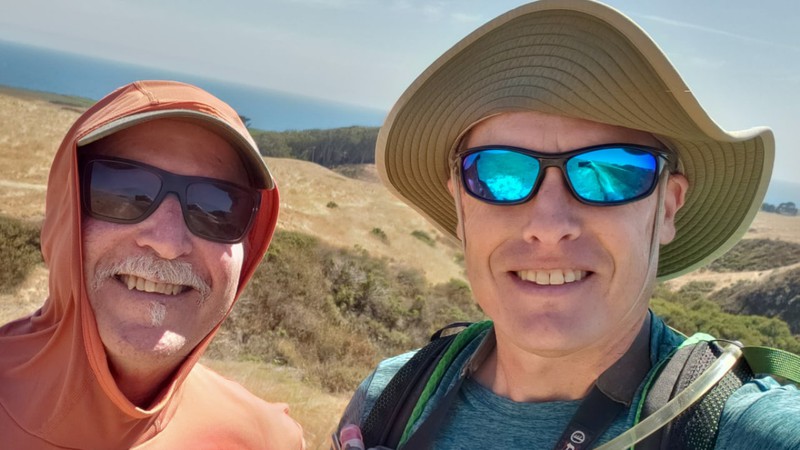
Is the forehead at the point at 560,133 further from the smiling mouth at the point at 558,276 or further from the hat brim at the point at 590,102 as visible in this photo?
the smiling mouth at the point at 558,276

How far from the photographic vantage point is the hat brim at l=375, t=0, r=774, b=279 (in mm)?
1626

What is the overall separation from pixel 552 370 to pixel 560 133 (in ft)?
2.26

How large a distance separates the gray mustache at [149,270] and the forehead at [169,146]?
1.20 feet

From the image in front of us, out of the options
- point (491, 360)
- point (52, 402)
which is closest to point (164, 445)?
point (52, 402)

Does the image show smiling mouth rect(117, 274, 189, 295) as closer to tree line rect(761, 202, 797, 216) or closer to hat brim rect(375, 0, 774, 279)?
hat brim rect(375, 0, 774, 279)

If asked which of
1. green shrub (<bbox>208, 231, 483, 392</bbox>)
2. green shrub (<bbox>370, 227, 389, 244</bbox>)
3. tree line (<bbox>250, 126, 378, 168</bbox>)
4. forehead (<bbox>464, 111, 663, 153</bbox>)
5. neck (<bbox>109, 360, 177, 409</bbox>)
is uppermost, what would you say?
tree line (<bbox>250, 126, 378, 168</bbox>)

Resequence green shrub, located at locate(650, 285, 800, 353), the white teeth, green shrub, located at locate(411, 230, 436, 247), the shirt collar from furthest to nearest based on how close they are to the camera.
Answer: green shrub, located at locate(411, 230, 436, 247) < green shrub, located at locate(650, 285, 800, 353) < the white teeth < the shirt collar

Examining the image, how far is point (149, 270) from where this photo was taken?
89.2 inches

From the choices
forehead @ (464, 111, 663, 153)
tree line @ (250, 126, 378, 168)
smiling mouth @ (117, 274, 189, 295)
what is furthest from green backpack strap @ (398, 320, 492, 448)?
tree line @ (250, 126, 378, 168)

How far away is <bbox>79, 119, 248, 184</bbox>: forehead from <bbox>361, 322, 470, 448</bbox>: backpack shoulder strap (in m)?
1.13

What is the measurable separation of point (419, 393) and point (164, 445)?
1096mm

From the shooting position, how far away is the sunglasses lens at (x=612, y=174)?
162 centimetres

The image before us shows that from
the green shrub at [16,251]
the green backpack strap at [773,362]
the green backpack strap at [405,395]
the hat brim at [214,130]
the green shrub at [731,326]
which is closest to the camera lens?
the green backpack strap at [773,362]

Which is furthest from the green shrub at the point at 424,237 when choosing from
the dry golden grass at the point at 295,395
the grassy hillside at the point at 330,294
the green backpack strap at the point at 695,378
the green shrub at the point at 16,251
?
the green backpack strap at the point at 695,378
